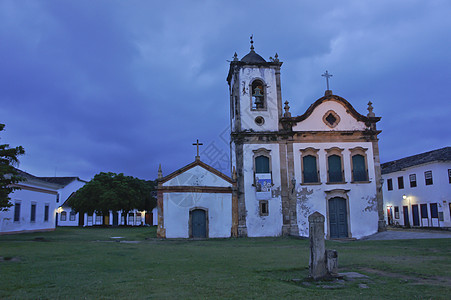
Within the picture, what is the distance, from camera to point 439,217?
29.2m

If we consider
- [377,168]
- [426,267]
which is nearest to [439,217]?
[377,168]

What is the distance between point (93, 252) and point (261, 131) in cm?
1435

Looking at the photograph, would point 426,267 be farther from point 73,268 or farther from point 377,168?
point 377,168

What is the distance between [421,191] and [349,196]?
432 inches

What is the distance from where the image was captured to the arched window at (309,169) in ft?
81.1

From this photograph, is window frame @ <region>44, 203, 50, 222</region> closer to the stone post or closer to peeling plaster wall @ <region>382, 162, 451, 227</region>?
the stone post

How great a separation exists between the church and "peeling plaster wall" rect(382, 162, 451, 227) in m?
7.87

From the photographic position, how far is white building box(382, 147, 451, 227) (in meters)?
29.2

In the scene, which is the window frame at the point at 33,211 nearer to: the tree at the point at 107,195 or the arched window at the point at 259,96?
the tree at the point at 107,195

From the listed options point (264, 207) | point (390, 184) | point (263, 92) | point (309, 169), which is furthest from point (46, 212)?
point (390, 184)

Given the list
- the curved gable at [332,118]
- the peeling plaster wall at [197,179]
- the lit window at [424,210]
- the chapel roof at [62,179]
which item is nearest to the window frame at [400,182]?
the lit window at [424,210]

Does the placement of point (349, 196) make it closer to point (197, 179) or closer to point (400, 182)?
point (197, 179)

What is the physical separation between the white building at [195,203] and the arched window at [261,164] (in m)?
2.04

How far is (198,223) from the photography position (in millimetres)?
23781
